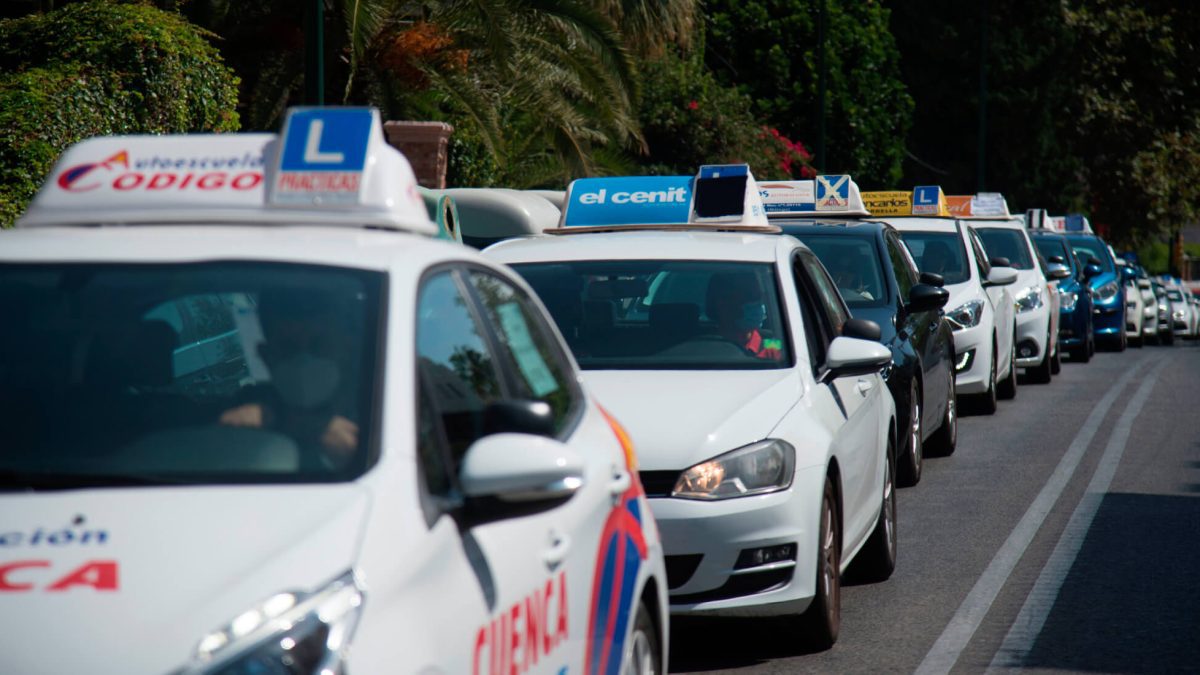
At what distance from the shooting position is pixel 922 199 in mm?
19203

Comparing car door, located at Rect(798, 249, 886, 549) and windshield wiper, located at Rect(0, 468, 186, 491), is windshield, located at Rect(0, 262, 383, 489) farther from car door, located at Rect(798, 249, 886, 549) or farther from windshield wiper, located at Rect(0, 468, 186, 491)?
car door, located at Rect(798, 249, 886, 549)

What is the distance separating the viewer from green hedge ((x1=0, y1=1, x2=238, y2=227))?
12609mm

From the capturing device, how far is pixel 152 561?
304cm

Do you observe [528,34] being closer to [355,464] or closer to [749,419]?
[749,419]

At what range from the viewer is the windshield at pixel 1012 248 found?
65.5 ft

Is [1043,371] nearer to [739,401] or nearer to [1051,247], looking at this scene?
[1051,247]

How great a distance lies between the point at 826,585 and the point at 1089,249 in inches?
954

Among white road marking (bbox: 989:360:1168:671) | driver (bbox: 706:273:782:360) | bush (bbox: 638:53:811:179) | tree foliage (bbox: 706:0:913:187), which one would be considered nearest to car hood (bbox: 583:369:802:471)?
driver (bbox: 706:273:782:360)

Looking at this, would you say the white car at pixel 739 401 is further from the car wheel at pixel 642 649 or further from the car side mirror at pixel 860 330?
the car wheel at pixel 642 649

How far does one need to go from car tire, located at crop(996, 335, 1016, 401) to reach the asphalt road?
9.62 ft

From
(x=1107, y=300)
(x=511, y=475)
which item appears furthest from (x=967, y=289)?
(x=1107, y=300)

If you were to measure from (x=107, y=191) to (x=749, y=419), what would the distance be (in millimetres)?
2829

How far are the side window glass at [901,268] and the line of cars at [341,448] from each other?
5057mm

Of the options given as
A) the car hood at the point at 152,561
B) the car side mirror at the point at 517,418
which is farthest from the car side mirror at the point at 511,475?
the car hood at the point at 152,561
